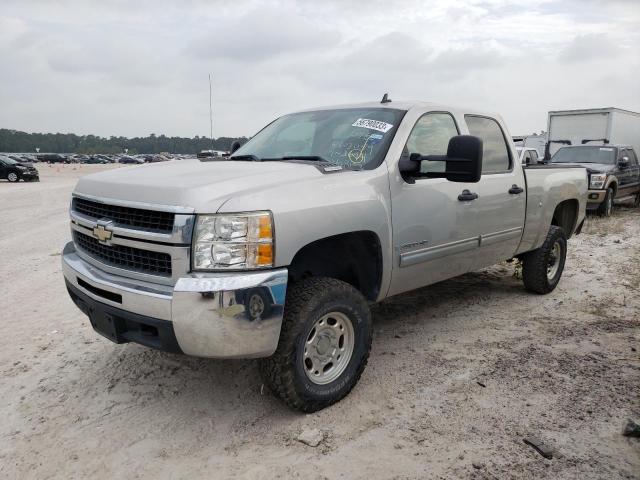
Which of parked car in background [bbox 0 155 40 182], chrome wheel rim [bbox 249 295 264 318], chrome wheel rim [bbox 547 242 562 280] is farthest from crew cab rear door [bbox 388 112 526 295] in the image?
parked car in background [bbox 0 155 40 182]

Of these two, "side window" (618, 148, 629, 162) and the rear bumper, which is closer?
"side window" (618, 148, 629, 162)

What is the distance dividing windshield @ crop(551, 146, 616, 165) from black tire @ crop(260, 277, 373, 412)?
39.2 feet

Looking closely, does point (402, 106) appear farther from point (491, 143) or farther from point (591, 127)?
point (591, 127)

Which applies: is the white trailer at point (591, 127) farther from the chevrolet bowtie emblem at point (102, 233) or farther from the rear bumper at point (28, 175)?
the rear bumper at point (28, 175)

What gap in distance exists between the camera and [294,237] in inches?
111

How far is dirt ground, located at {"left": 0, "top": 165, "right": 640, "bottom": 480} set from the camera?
2.68m

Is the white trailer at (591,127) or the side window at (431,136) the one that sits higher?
the white trailer at (591,127)

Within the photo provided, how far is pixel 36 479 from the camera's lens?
2.58 m

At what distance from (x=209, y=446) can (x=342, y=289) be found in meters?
1.14

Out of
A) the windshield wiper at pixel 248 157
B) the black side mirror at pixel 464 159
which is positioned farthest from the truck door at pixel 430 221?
the windshield wiper at pixel 248 157

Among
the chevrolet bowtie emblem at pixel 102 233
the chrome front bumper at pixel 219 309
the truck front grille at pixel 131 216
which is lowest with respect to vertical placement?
the chrome front bumper at pixel 219 309

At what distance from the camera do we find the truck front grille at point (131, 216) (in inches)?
108

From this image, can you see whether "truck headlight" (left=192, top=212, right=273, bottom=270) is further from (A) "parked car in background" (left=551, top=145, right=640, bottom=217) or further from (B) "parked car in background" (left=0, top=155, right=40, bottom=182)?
(B) "parked car in background" (left=0, top=155, right=40, bottom=182)

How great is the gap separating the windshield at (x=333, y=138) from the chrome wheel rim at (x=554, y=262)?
9.48 feet
